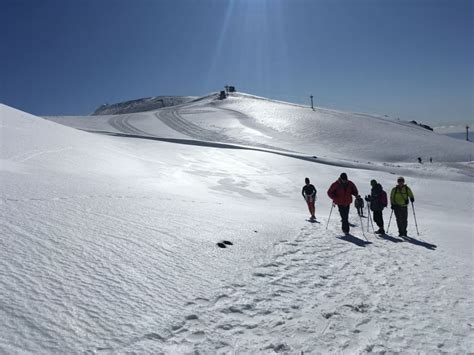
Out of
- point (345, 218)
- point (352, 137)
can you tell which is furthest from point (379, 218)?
point (352, 137)

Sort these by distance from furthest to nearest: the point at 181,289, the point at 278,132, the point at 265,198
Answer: the point at 278,132 → the point at 265,198 → the point at 181,289

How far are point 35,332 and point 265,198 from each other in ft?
46.3

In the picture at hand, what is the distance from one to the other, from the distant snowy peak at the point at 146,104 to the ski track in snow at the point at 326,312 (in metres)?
137

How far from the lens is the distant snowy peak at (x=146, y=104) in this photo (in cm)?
14450

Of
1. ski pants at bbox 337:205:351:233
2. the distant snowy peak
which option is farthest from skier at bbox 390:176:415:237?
the distant snowy peak

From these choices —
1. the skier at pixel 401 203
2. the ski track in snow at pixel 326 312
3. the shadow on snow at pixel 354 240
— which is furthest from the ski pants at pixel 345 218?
the ski track in snow at pixel 326 312

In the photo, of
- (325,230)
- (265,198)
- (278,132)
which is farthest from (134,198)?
(278,132)

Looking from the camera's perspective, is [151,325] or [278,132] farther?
[278,132]

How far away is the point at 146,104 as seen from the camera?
507 ft

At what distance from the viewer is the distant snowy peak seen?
144 metres

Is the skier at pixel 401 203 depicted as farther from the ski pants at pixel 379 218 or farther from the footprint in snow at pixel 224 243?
the footprint in snow at pixel 224 243

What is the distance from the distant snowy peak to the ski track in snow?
13667 cm

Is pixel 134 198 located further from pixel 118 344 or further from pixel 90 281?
pixel 118 344

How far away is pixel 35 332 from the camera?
3.25 metres
